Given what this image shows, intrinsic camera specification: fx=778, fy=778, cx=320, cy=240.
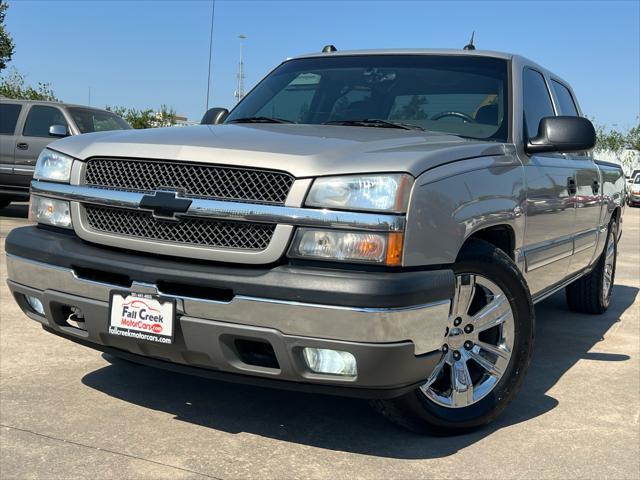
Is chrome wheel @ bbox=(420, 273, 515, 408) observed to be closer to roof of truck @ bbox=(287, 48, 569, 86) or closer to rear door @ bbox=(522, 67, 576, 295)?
rear door @ bbox=(522, 67, 576, 295)

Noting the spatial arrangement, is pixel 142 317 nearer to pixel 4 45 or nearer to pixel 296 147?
pixel 296 147

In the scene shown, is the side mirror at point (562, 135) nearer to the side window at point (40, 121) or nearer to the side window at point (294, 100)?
the side window at point (294, 100)

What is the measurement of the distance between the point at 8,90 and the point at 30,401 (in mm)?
27053

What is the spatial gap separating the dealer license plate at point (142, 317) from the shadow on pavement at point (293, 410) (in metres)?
0.63

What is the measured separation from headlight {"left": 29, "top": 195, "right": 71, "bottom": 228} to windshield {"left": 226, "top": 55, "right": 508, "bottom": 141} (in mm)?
1354

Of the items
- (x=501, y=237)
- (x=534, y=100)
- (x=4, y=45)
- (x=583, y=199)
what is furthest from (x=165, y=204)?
(x=4, y=45)

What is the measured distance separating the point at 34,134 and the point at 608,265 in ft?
28.0

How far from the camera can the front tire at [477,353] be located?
10.7 feet

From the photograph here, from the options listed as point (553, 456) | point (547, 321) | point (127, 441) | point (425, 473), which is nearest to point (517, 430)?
point (553, 456)

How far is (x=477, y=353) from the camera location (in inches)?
137

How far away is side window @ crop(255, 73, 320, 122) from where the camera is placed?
4.34m

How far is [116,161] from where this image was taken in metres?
3.25

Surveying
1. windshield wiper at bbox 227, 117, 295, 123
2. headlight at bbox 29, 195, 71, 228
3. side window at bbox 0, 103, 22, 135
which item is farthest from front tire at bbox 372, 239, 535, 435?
side window at bbox 0, 103, 22, 135

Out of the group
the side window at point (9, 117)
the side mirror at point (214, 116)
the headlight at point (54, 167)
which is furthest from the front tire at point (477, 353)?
the side window at point (9, 117)
